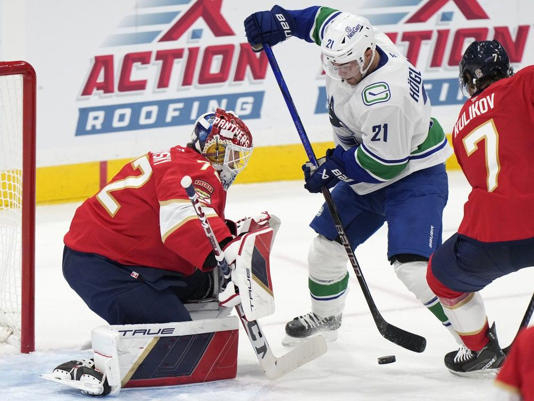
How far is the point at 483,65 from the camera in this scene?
3.20 metres

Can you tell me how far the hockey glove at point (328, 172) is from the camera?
3764mm

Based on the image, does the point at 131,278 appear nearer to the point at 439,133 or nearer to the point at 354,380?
the point at 354,380

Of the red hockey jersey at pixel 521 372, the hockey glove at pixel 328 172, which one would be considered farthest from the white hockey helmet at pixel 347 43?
the red hockey jersey at pixel 521 372

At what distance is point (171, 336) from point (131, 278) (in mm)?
257

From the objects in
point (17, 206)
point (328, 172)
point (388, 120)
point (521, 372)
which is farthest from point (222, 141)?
point (521, 372)

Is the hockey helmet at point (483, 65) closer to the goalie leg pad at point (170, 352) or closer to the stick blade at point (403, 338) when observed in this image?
the stick blade at point (403, 338)

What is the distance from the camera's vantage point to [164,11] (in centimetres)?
630

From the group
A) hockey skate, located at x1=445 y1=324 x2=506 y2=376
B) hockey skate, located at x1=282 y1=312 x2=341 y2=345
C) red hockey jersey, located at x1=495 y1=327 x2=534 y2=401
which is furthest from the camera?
hockey skate, located at x1=282 y1=312 x2=341 y2=345

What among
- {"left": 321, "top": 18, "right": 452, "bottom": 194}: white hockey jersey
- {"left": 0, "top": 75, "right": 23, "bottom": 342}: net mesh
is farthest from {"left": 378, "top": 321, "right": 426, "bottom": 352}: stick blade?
{"left": 0, "top": 75, "right": 23, "bottom": 342}: net mesh

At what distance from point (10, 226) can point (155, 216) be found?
1020 millimetres

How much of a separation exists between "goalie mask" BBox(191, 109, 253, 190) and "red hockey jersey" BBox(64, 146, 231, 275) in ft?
0.15

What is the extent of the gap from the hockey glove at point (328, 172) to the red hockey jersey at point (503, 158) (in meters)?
0.71

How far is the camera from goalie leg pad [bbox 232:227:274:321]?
3.24 meters

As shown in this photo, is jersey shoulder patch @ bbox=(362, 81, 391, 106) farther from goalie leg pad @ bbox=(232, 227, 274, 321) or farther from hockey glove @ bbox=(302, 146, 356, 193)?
goalie leg pad @ bbox=(232, 227, 274, 321)
